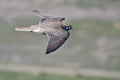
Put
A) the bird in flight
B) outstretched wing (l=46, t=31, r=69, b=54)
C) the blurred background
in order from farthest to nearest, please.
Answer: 1. the blurred background
2. the bird in flight
3. outstretched wing (l=46, t=31, r=69, b=54)

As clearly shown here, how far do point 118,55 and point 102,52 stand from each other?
3.79ft

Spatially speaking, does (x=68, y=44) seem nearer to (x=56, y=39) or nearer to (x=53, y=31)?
(x=53, y=31)

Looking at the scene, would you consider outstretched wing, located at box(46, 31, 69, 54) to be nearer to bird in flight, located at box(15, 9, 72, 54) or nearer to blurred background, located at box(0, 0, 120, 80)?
bird in flight, located at box(15, 9, 72, 54)

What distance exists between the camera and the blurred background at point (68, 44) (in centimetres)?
3372

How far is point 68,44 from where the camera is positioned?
3744cm

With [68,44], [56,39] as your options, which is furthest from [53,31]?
[68,44]

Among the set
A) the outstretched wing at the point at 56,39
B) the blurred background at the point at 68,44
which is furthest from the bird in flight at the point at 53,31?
the blurred background at the point at 68,44

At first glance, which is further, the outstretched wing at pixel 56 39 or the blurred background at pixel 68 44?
the blurred background at pixel 68 44

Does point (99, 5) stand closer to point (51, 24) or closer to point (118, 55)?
point (118, 55)

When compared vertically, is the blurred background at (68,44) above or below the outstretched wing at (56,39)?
above

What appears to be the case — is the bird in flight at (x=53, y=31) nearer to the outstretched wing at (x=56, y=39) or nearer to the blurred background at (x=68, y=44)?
the outstretched wing at (x=56, y=39)

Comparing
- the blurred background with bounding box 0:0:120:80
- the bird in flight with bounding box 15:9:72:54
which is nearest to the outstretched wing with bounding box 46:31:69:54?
the bird in flight with bounding box 15:9:72:54

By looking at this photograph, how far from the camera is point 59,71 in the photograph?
33938 millimetres

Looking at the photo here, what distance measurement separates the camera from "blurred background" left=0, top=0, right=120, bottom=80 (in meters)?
33.7
